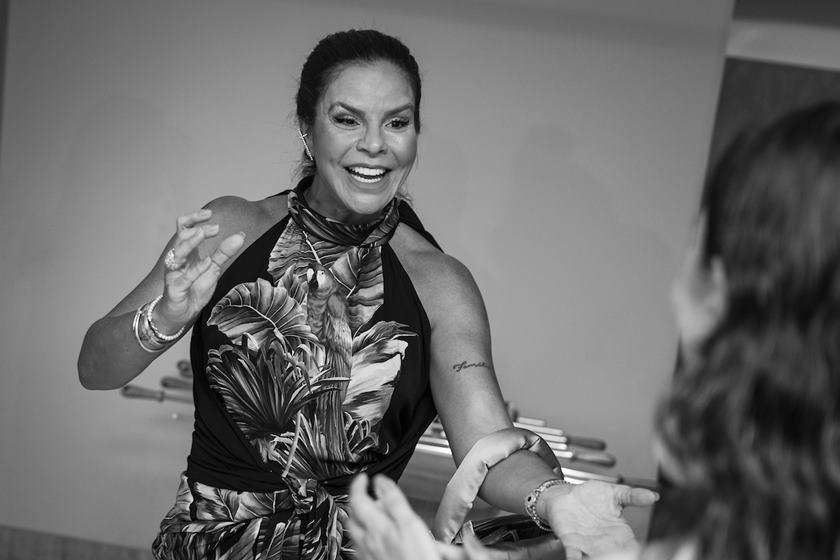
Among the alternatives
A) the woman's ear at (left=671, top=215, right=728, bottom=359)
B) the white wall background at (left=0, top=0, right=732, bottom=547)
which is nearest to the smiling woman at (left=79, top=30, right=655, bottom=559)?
the woman's ear at (left=671, top=215, right=728, bottom=359)

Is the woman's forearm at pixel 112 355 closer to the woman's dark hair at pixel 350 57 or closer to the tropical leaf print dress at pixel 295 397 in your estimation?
the tropical leaf print dress at pixel 295 397

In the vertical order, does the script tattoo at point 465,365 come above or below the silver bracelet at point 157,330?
below

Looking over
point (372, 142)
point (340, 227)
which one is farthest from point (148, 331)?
point (372, 142)

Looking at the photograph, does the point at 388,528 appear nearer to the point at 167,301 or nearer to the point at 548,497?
the point at 548,497

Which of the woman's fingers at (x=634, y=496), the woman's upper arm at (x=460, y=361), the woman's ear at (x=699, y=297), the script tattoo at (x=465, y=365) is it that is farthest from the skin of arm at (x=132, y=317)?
the woman's ear at (x=699, y=297)

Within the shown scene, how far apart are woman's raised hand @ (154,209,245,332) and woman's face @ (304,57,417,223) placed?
0.38m

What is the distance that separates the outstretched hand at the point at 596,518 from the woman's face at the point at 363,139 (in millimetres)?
810

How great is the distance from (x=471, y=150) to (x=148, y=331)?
6.72ft

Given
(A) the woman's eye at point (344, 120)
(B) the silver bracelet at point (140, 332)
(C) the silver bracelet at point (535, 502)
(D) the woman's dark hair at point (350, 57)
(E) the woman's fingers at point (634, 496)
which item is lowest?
(C) the silver bracelet at point (535, 502)

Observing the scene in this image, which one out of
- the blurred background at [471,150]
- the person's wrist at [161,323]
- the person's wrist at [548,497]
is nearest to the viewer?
the person's wrist at [548,497]

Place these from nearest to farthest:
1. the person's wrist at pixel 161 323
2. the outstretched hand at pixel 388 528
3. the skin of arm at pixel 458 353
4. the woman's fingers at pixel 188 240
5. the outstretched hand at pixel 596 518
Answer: the outstretched hand at pixel 388 528 < the outstretched hand at pixel 596 518 < the woman's fingers at pixel 188 240 < the person's wrist at pixel 161 323 < the skin of arm at pixel 458 353

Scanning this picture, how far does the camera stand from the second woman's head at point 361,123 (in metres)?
2.29

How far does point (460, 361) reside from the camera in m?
2.20

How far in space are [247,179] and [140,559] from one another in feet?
4.93
